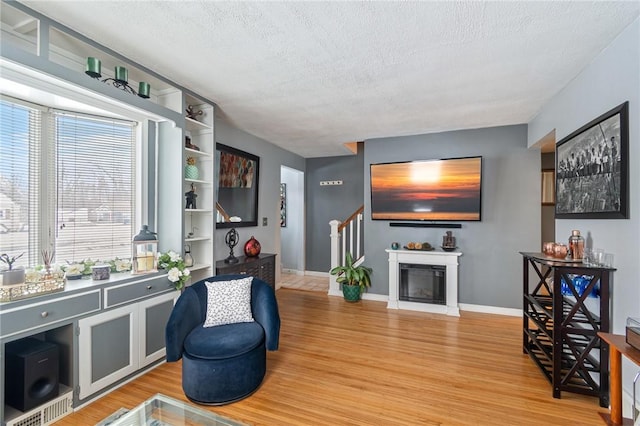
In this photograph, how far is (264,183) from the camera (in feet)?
16.3

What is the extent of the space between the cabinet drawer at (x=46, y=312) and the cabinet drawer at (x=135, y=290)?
9 centimetres

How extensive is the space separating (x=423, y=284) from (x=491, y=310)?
97cm

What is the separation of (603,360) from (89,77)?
4245 millimetres

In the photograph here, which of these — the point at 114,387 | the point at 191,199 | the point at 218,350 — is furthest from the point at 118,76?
the point at 114,387

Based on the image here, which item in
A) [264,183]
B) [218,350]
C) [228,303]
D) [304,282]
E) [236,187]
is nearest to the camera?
[218,350]

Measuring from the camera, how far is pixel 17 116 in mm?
2125

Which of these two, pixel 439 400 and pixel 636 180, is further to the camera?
pixel 439 400

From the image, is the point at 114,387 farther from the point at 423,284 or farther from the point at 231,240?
the point at 423,284

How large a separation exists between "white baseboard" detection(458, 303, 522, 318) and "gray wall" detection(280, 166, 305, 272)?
3.45 m

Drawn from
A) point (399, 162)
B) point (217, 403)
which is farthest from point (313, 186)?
point (217, 403)

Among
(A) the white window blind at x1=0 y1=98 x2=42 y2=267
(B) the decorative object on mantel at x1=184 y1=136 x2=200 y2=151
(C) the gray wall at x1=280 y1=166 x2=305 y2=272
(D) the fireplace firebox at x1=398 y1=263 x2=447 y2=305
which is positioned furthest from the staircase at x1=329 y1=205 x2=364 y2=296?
(A) the white window blind at x1=0 y1=98 x2=42 y2=267

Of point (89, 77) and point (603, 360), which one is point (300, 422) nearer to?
point (603, 360)

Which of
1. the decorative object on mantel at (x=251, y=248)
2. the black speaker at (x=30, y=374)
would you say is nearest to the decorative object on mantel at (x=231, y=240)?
the decorative object on mantel at (x=251, y=248)

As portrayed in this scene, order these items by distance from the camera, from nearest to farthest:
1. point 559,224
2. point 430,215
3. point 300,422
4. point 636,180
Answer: point 636,180
point 300,422
point 559,224
point 430,215
